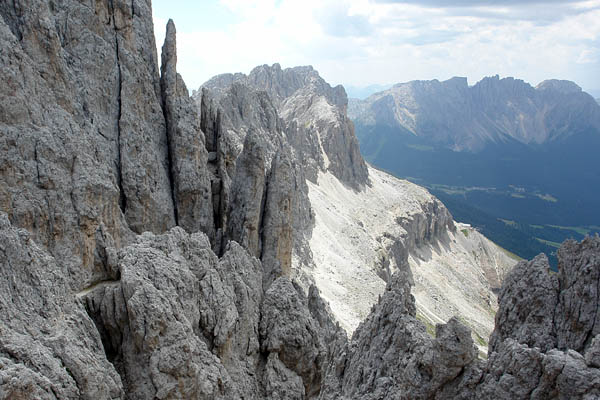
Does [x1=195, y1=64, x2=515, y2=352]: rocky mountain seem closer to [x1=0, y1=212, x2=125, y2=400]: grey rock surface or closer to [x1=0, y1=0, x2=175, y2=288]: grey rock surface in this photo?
[x1=0, y1=0, x2=175, y2=288]: grey rock surface

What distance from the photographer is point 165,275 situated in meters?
20.8

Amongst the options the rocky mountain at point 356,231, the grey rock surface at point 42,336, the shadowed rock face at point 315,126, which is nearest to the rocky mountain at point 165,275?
the grey rock surface at point 42,336

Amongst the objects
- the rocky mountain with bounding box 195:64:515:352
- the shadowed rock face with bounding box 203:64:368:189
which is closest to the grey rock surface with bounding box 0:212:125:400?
the rocky mountain with bounding box 195:64:515:352

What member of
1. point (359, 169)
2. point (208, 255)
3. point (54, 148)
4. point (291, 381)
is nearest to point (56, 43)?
point (54, 148)

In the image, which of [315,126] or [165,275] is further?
[315,126]

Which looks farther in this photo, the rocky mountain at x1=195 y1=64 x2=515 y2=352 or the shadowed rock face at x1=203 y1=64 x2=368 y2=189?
the shadowed rock face at x1=203 y1=64 x2=368 y2=189

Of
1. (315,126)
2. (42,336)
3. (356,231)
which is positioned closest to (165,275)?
(42,336)

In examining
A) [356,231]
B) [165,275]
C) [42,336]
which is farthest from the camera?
[356,231]

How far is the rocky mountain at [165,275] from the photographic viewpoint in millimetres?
15602

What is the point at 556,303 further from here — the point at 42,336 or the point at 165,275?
the point at 42,336

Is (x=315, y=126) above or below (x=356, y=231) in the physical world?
above

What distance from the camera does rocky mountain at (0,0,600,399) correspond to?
15602 millimetres

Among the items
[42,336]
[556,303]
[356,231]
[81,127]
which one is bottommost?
[356,231]

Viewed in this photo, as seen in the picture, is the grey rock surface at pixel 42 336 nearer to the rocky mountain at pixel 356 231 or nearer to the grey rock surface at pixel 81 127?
the grey rock surface at pixel 81 127
